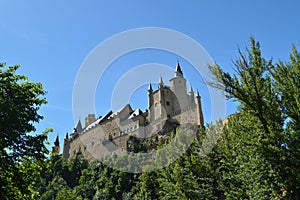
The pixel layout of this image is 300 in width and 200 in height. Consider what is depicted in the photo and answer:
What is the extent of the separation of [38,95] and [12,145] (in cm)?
300

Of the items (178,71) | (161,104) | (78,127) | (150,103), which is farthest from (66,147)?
(178,71)

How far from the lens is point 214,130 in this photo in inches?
1146

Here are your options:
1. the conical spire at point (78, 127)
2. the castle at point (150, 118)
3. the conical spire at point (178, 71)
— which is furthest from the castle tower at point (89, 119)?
the conical spire at point (178, 71)

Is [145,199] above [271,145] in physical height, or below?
above

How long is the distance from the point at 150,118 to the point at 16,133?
236ft

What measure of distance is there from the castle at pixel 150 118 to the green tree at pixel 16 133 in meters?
63.2

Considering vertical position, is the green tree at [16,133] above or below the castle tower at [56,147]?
below

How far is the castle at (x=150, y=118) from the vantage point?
81625mm

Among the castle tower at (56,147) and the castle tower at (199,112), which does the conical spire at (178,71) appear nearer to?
the castle tower at (199,112)

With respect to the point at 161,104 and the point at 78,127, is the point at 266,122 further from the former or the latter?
the point at 78,127

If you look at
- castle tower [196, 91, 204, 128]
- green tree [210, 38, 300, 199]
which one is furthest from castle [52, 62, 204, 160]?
green tree [210, 38, 300, 199]

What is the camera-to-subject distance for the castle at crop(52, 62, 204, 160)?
268 feet

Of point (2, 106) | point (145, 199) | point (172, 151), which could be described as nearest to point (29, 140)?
point (2, 106)

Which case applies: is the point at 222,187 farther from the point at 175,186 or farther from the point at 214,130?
the point at 214,130
